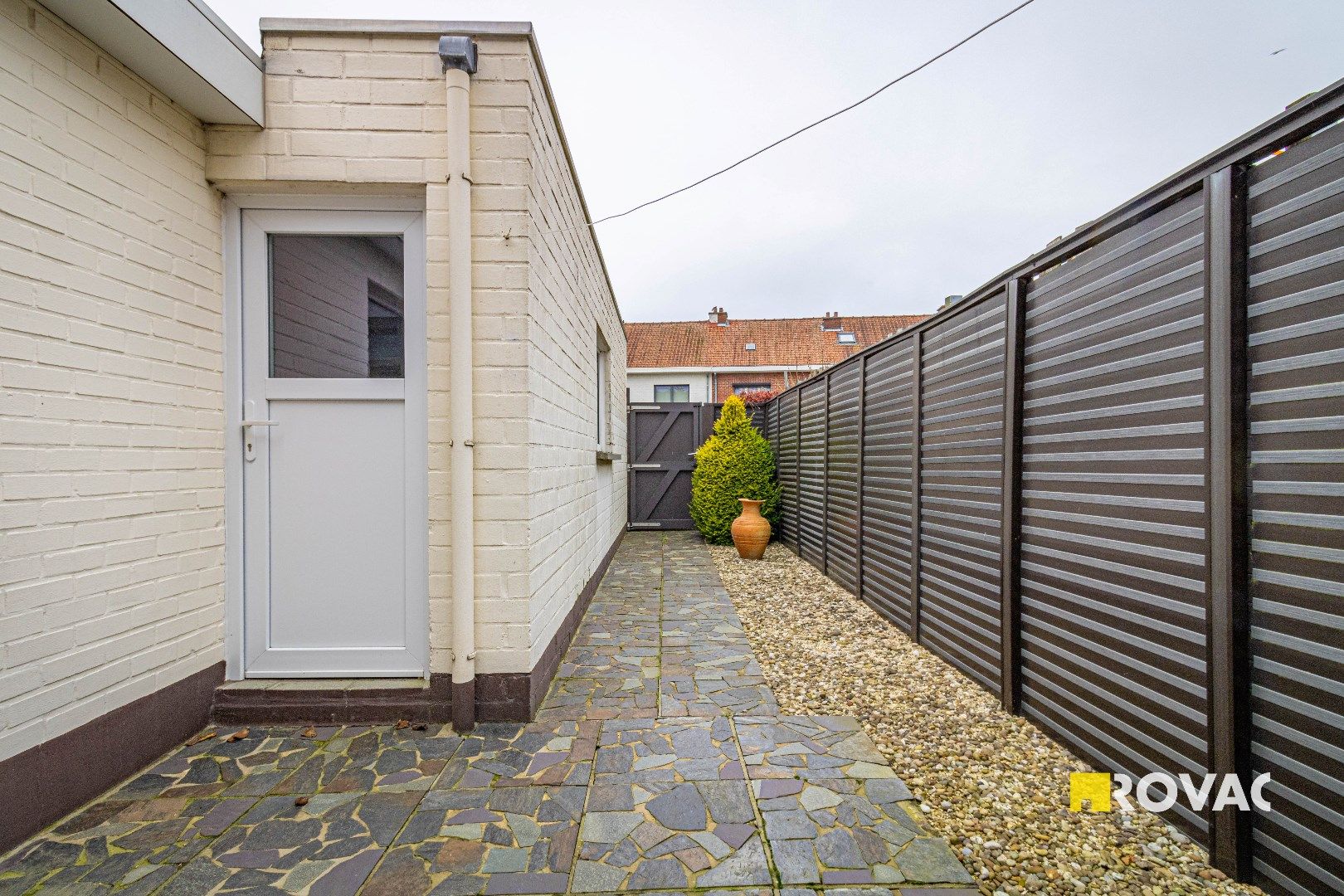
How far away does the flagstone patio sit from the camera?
1.57m

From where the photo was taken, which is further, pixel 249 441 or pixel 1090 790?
pixel 249 441

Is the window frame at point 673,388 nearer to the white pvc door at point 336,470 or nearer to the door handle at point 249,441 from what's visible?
the white pvc door at point 336,470

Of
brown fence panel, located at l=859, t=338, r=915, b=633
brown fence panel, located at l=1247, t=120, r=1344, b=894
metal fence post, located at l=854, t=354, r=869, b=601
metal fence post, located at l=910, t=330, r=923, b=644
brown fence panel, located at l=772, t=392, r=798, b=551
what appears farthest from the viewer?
Result: brown fence panel, located at l=772, t=392, r=798, b=551

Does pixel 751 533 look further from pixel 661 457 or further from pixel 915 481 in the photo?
pixel 915 481

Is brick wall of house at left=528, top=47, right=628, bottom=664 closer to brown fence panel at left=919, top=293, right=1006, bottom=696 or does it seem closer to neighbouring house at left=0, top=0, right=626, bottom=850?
neighbouring house at left=0, top=0, right=626, bottom=850

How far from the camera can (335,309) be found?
265cm

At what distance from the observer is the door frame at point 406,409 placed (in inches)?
102

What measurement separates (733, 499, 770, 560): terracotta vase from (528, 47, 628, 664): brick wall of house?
2045 mm

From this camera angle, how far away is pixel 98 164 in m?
2.02

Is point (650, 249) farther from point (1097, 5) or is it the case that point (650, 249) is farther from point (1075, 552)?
point (1075, 552)

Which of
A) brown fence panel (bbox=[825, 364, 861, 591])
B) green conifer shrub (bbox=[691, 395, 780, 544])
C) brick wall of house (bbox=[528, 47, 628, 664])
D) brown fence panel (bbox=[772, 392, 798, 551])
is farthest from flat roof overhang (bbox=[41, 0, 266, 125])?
green conifer shrub (bbox=[691, 395, 780, 544])

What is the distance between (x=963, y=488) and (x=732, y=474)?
4552mm

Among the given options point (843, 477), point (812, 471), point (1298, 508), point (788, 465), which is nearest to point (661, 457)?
point (788, 465)

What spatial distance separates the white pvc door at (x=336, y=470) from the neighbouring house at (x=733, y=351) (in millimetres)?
15473
